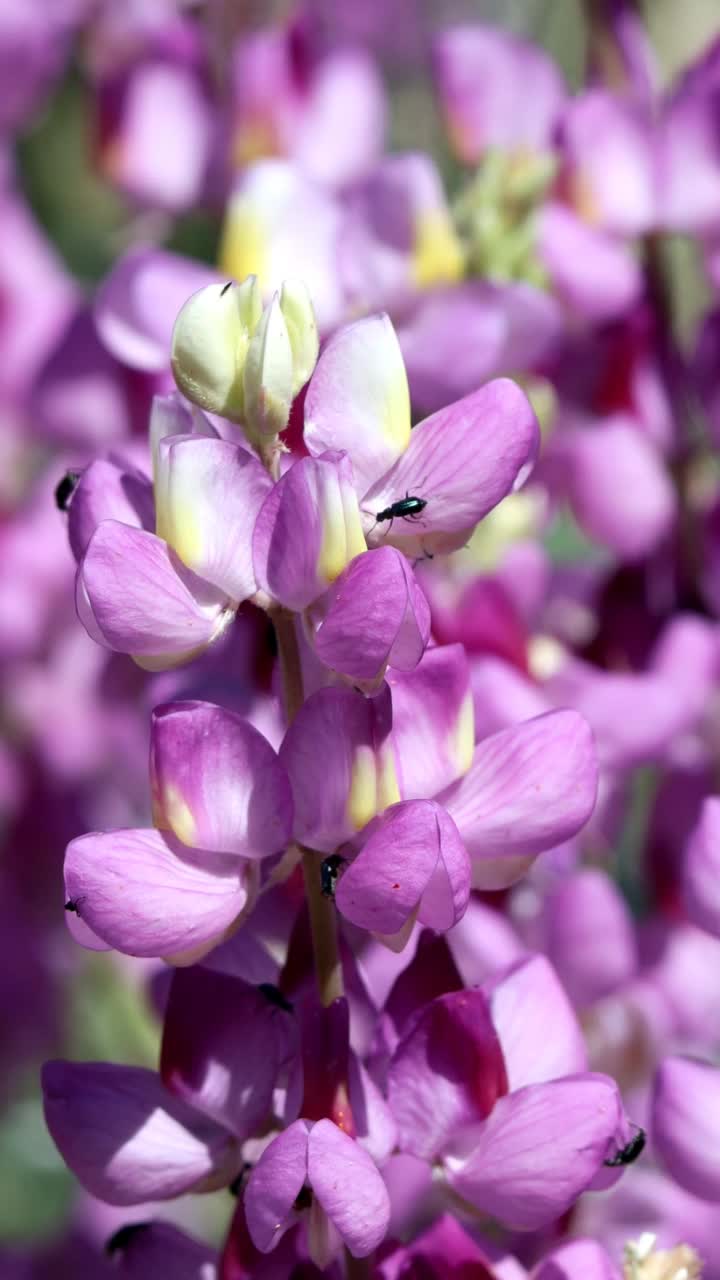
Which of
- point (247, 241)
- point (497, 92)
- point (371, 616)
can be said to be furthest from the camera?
point (497, 92)

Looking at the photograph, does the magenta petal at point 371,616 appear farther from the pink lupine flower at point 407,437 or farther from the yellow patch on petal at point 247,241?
the yellow patch on petal at point 247,241

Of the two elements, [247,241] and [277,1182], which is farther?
[247,241]

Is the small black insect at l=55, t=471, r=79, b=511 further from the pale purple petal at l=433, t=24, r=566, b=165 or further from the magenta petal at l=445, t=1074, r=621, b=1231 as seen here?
the pale purple petal at l=433, t=24, r=566, b=165

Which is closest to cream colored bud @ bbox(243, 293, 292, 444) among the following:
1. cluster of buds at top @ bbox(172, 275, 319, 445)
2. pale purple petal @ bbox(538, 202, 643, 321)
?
cluster of buds at top @ bbox(172, 275, 319, 445)

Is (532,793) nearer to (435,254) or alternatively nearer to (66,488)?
(66,488)

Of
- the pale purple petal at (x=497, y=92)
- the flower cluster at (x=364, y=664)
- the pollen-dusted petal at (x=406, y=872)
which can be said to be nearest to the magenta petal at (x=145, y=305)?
the flower cluster at (x=364, y=664)

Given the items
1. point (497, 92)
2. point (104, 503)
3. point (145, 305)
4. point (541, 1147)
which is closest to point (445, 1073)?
point (541, 1147)
